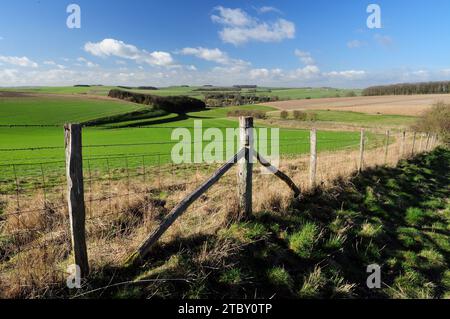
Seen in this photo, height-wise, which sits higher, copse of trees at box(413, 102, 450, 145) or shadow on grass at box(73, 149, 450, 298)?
copse of trees at box(413, 102, 450, 145)

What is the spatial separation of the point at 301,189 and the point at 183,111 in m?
86.4

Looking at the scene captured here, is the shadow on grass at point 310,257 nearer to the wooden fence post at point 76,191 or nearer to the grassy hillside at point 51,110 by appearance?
the wooden fence post at point 76,191

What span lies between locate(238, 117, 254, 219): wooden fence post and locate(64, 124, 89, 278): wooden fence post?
9.57ft

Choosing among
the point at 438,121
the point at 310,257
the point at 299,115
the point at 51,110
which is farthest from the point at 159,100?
the point at 310,257

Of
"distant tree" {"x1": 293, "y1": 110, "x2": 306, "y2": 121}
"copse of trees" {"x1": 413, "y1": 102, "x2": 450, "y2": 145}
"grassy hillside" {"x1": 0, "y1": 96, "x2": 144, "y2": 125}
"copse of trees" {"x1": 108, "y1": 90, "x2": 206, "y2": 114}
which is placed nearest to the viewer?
"copse of trees" {"x1": 413, "y1": 102, "x2": 450, "y2": 145}

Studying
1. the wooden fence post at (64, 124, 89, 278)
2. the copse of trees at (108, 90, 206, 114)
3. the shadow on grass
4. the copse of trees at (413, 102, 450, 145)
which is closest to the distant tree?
the copse of trees at (108, 90, 206, 114)

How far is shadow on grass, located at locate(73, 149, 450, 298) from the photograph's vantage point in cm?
432

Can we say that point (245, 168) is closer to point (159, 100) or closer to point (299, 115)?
point (299, 115)

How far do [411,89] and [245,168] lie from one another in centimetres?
12993

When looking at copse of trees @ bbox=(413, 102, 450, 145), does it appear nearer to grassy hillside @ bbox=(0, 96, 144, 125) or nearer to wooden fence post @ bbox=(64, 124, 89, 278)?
wooden fence post @ bbox=(64, 124, 89, 278)
